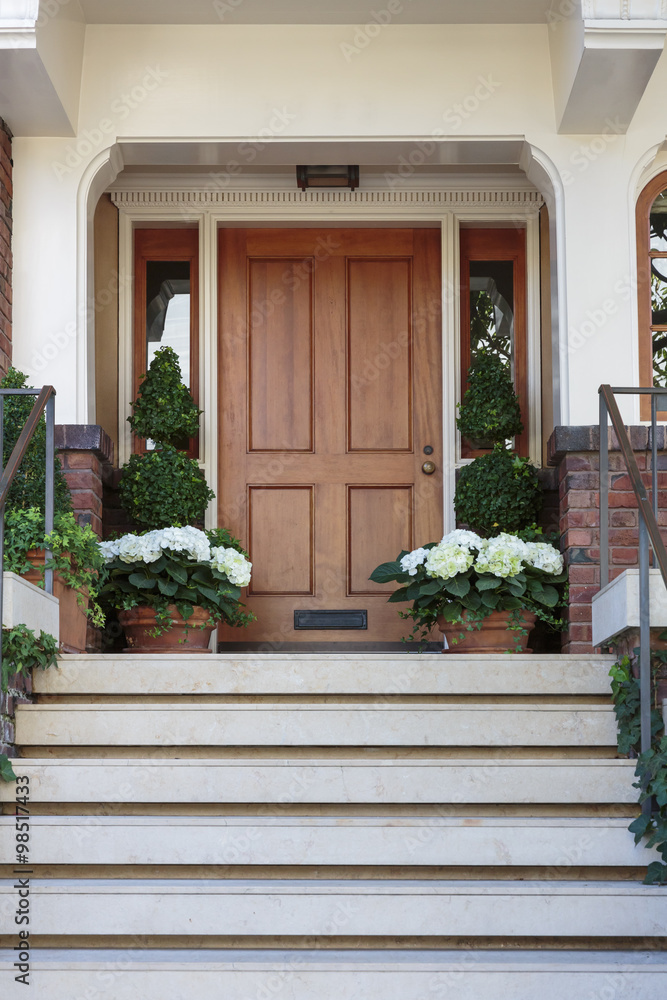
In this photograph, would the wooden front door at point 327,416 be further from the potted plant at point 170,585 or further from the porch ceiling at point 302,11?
the porch ceiling at point 302,11

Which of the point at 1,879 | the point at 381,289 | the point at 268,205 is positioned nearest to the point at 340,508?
the point at 381,289

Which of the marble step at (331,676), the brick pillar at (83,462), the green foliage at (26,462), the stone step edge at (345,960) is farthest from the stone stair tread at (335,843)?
the brick pillar at (83,462)

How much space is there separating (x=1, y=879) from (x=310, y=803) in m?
0.88

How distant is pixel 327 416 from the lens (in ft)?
19.2

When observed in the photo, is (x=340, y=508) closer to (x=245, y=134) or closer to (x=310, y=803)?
(x=245, y=134)

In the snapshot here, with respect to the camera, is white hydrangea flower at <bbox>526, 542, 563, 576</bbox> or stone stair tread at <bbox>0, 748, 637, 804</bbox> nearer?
stone stair tread at <bbox>0, 748, 637, 804</bbox>

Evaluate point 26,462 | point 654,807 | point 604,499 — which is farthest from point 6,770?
point 604,499

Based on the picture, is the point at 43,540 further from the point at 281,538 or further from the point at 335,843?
the point at 281,538

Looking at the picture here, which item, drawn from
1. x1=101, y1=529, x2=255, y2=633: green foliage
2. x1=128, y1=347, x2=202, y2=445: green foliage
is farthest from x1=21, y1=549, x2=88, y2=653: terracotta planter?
x1=128, y1=347, x2=202, y2=445: green foliage

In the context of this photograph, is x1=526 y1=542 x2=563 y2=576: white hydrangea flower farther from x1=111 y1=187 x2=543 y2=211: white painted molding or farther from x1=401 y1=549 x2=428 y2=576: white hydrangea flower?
x1=111 y1=187 x2=543 y2=211: white painted molding

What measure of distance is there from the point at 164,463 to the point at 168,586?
0.73 m

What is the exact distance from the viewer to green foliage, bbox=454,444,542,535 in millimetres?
5199

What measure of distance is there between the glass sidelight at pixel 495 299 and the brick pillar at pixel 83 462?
6.26ft

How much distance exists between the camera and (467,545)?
4605 millimetres
